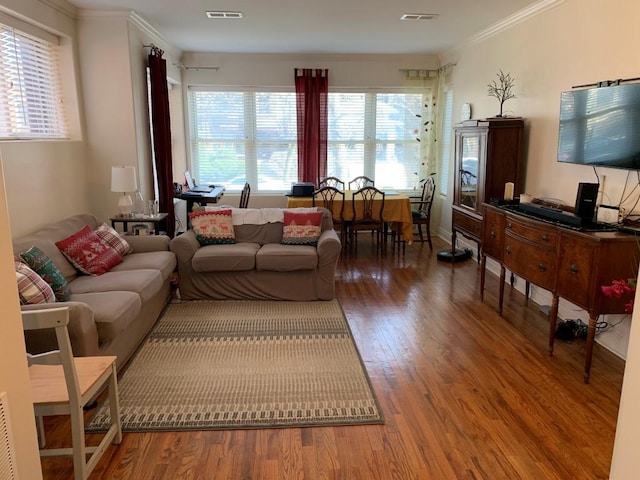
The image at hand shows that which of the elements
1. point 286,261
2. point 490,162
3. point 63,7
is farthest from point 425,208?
point 63,7

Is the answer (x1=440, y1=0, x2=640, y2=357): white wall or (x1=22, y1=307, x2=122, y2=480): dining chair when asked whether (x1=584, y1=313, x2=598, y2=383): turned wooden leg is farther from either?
(x1=22, y1=307, x2=122, y2=480): dining chair

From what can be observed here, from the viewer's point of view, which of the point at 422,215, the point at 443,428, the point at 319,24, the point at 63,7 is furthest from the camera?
the point at 422,215

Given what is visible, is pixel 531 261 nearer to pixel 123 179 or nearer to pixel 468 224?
pixel 468 224

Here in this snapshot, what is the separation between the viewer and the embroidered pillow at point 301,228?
4.64 meters

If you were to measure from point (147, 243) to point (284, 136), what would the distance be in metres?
3.53

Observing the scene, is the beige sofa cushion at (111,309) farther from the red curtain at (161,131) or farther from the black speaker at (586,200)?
the black speaker at (586,200)

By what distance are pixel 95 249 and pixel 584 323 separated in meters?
3.87

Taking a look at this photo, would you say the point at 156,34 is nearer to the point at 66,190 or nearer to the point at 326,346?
the point at 66,190

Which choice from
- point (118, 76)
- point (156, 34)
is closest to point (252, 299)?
point (118, 76)

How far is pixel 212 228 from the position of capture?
4.66 meters

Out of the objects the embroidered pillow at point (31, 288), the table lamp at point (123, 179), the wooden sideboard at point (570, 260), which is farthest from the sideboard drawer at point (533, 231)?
the table lamp at point (123, 179)

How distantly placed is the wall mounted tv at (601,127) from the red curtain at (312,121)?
387 cm

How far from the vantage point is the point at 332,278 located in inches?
175

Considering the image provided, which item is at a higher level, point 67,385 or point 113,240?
point 113,240
